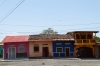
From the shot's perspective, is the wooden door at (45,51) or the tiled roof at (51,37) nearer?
the tiled roof at (51,37)

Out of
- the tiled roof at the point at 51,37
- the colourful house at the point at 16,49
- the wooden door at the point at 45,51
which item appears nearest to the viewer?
the colourful house at the point at 16,49

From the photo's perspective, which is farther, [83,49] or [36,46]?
[83,49]

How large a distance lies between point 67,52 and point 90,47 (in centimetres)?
452

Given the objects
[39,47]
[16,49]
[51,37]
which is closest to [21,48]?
[16,49]

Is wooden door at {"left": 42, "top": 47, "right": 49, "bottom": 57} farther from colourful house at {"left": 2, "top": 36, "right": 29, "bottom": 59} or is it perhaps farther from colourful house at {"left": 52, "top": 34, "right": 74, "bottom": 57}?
colourful house at {"left": 2, "top": 36, "right": 29, "bottom": 59}

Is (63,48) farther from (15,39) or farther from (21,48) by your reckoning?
(15,39)

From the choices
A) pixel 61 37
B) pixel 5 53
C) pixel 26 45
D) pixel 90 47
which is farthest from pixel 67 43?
pixel 5 53

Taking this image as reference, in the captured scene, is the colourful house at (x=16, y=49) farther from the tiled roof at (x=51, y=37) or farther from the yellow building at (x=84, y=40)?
the yellow building at (x=84, y=40)

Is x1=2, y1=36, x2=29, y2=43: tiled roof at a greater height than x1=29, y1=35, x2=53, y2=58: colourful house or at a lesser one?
greater

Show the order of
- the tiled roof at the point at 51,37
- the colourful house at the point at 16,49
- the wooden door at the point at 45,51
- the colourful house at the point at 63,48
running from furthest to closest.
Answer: the wooden door at the point at 45,51 < the tiled roof at the point at 51,37 < the colourful house at the point at 63,48 < the colourful house at the point at 16,49

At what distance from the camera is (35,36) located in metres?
39.7

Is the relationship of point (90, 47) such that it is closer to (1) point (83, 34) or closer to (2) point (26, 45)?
(1) point (83, 34)

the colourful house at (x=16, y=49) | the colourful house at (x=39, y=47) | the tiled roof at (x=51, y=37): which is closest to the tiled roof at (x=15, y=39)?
the colourful house at (x=16, y=49)

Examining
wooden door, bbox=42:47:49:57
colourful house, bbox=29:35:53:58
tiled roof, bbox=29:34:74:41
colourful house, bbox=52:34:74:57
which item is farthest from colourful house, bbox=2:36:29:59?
colourful house, bbox=52:34:74:57
